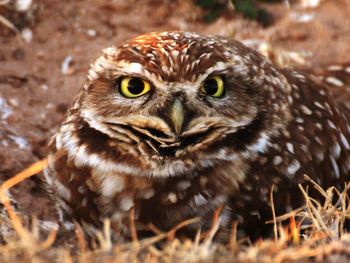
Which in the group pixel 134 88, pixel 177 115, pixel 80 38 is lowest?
pixel 177 115

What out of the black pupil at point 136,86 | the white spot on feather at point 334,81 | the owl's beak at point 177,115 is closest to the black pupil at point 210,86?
the owl's beak at point 177,115

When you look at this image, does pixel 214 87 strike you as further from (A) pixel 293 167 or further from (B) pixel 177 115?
(A) pixel 293 167

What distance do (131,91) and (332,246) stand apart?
99 cm

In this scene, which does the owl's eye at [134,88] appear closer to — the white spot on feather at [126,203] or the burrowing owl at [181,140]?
the burrowing owl at [181,140]

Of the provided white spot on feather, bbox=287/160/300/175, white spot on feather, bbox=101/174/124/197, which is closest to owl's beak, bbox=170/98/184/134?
white spot on feather, bbox=101/174/124/197

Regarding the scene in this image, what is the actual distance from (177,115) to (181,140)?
167 mm

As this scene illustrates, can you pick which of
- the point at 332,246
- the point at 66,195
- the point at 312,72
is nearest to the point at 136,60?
the point at 66,195

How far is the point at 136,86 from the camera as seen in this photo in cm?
292

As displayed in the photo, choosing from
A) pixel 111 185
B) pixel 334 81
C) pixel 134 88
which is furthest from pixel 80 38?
pixel 134 88

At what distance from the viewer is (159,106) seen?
289cm

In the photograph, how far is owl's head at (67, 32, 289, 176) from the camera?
2.90m

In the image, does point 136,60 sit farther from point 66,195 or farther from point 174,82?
point 66,195

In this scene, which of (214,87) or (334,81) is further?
(334,81)

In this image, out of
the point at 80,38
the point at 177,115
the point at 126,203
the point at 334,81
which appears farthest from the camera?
the point at 80,38
